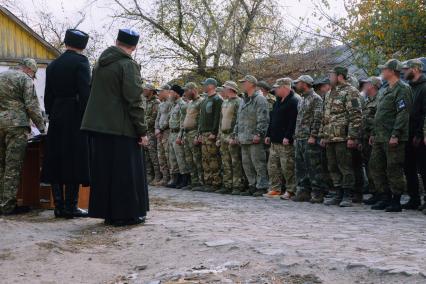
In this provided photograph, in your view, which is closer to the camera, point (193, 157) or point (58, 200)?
point (58, 200)

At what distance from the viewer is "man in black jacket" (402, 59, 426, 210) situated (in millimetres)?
8688

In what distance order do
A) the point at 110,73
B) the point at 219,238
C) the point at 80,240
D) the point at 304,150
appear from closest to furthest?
1. the point at 219,238
2. the point at 80,240
3. the point at 110,73
4. the point at 304,150

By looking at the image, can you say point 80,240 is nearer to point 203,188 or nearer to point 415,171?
point 415,171

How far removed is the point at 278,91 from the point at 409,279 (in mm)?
7001

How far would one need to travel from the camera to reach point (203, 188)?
12.9 m

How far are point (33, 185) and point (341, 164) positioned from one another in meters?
4.60

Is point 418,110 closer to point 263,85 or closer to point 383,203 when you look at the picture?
point 383,203

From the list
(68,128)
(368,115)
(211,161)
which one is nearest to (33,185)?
(68,128)

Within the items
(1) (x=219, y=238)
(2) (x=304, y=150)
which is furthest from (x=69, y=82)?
(2) (x=304, y=150)

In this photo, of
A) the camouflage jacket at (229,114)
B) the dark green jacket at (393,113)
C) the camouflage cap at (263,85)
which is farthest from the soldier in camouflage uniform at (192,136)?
the dark green jacket at (393,113)

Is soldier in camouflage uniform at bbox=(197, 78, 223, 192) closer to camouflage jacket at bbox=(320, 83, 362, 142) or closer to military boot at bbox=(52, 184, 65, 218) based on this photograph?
camouflage jacket at bbox=(320, 83, 362, 142)

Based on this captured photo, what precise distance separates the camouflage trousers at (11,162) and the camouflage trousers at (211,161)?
479cm

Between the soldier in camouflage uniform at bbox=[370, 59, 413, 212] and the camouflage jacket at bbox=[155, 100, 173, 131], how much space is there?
243 inches

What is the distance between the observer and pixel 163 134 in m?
14.5
